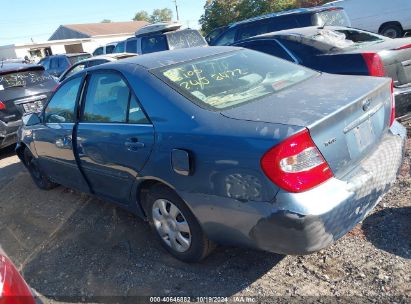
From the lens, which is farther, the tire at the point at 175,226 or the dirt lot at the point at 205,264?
the tire at the point at 175,226

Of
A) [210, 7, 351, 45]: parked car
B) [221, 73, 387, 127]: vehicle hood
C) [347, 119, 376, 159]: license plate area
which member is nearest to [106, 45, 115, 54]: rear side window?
[210, 7, 351, 45]: parked car

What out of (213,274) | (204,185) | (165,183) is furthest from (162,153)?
(213,274)

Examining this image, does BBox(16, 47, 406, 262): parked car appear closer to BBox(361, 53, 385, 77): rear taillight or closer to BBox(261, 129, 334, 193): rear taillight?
BBox(261, 129, 334, 193): rear taillight

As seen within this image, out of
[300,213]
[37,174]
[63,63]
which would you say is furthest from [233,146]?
→ [63,63]

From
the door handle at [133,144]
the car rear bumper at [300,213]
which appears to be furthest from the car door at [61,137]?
the car rear bumper at [300,213]

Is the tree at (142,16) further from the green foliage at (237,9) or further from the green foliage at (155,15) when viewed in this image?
the green foliage at (237,9)

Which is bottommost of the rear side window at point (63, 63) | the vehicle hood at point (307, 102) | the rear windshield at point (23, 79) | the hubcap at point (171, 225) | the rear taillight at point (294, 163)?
Answer: the rear side window at point (63, 63)

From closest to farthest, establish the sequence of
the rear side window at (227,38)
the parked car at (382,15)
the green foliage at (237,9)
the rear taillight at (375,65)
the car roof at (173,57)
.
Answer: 1. the car roof at (173,57)
2. the rear taillight at (375,65)
3. the rear side window at (227,38)
4. the parked car at (382,15)
5. the green foliage at (237,9)

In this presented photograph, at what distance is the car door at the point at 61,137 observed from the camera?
4.04 meters

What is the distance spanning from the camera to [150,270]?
3240 mm

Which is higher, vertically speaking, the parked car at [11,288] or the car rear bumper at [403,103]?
the parked car at [11,288]

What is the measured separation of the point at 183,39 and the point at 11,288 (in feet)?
34.7

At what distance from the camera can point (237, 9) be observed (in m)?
29.8

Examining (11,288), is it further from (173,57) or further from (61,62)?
(61,62)
